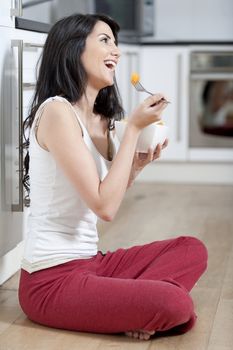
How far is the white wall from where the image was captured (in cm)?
485

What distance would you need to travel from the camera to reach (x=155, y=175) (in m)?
4.59

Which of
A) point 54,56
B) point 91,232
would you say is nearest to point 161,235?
point 91,232

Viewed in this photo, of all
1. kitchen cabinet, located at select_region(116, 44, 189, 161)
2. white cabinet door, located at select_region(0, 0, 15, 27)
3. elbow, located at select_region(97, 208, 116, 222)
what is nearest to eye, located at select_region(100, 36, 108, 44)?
white cabinet door, located at select_region(0, 0, 15, 27)

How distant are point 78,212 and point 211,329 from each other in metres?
0.45

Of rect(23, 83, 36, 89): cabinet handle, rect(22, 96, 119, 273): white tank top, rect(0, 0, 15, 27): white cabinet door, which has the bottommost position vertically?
rect(22, 96, 119, 273): white tank top

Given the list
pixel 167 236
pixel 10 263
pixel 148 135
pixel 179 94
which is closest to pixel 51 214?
pixel 148 135

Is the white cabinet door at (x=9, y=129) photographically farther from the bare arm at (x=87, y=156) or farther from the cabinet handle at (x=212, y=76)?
the cabinet handle at (x=212, y=76)

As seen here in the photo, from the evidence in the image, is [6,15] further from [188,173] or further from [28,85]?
[188,173]

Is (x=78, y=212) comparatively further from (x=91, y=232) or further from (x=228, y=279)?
(x=228, y=279)

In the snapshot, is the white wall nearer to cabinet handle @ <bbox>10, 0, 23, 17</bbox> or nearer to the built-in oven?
the built-in oven

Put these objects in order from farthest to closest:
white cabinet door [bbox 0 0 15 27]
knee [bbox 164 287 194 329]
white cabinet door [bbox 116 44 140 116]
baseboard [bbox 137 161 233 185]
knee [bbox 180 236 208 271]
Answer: baseboard [bbox 137 161 233 185] → white cabinet door [bbox 116 44 140 116] → white cabinet door [bbox 0 0 15 27] → knee [bbox 180 236 208 271] → knee [bbox 164 287 194 329]

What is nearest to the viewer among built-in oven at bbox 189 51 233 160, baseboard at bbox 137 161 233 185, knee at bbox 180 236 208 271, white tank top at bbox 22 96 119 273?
white tank top at bbox 22 96 119 273

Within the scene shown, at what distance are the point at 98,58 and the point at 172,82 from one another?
251 centimetres

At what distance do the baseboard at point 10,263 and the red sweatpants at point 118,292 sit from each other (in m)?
0.39
